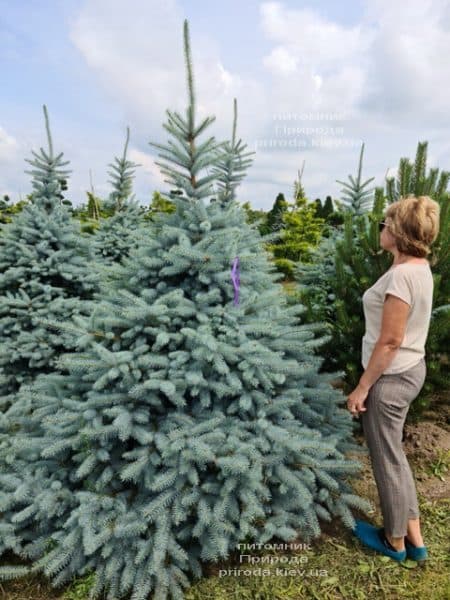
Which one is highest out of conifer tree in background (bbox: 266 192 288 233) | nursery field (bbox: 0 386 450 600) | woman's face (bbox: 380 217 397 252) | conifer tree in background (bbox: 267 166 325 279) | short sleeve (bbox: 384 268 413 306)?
conifer tree in background (bbox: 266 192 288 233)

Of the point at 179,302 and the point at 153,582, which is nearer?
the point at 153,582

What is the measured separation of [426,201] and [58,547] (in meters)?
3.08

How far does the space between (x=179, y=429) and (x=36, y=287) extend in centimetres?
273

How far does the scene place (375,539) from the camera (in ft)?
10.1

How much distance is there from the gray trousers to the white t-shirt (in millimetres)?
99

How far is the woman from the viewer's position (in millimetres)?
2607

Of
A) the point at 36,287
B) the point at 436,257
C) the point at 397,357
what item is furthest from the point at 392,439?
the point at 36,287

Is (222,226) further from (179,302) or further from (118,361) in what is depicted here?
(118,361)

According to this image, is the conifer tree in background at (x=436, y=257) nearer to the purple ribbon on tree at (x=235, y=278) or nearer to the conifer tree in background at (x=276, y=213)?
the purple ribbon on tree at (x=235, y=278)

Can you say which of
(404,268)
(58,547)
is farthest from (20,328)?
(404,268)

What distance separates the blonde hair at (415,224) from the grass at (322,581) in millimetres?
2084

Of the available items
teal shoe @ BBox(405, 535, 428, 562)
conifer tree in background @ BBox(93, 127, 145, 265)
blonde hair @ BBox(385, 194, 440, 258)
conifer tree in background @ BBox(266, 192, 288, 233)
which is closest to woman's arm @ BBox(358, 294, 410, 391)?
blonde hair @ BBox(385, 194, 440, 258)

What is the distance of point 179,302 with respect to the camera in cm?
284

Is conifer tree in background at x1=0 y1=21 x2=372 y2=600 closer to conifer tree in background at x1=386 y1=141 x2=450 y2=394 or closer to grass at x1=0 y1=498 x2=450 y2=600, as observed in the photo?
grass at x1=0 y1=498 x2=450 y2=600
